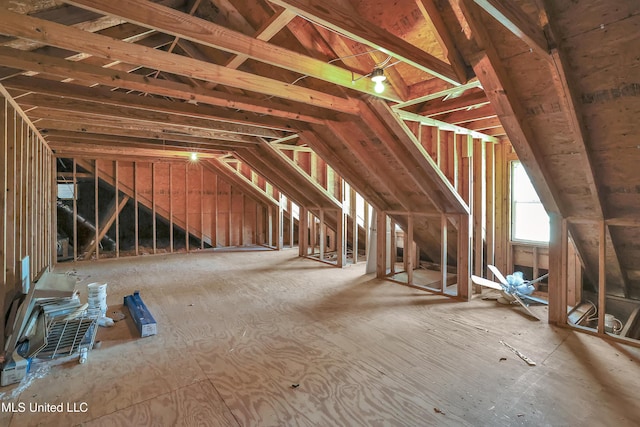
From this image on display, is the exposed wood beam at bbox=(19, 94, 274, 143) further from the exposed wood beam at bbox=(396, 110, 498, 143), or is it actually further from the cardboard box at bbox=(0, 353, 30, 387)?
the cardboard box at bbox=(0, 353, 30, 387)

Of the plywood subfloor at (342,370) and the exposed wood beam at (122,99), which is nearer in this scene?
the plywood subfloor at (342,370)

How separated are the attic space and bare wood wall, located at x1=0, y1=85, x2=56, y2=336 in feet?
0.09

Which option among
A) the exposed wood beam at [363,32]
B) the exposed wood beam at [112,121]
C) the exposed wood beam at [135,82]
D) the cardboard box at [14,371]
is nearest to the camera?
the exposed wood beam at [363,32]

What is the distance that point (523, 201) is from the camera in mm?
5434

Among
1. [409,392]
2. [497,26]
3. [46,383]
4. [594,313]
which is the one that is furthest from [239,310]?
[594,313]

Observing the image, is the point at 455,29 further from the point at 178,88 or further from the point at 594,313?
the point at 594,313

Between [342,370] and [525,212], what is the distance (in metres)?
4.78

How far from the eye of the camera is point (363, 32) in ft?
6.10

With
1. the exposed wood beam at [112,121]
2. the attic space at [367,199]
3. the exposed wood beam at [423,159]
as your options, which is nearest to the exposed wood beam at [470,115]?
the attic space at [367,199]

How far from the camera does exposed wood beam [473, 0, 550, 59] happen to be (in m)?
1.50

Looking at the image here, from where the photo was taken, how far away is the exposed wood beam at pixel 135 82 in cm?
217

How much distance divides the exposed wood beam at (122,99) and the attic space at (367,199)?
2cm

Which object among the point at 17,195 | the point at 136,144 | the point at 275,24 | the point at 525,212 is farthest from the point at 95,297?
the point at 525,212

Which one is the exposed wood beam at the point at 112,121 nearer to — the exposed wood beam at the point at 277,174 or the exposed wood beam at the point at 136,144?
the exposed wood beam at the point at 277,174
